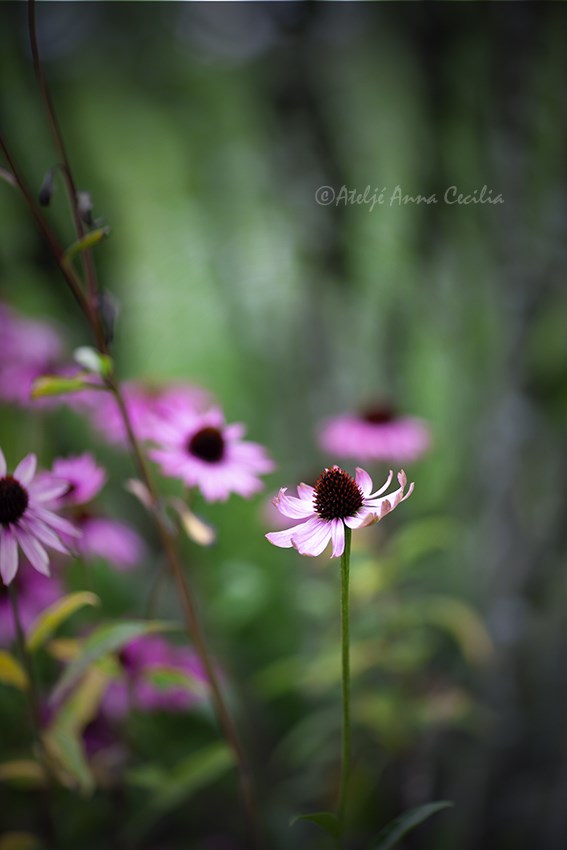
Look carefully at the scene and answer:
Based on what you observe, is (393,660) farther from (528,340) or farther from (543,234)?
(543,234)

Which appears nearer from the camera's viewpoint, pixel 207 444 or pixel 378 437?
pixel 207 444

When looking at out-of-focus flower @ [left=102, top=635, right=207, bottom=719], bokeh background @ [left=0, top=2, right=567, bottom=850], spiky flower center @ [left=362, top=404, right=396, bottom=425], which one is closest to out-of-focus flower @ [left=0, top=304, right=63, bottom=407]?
bokeh background @ [left=0, top=2, right=567, bottom=850]

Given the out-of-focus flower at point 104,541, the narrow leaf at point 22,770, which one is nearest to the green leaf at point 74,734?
the narrow leaf at point 22,770

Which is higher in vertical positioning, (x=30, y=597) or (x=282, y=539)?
(x=282, y=539)

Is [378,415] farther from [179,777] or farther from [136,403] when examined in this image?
[179,777]

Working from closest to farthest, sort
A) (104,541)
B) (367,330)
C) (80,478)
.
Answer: (80,478) < (104,541) < (367,330)

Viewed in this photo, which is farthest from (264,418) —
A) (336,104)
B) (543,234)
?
(543,234)

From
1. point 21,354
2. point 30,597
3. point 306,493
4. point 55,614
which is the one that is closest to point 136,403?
point 21,354
